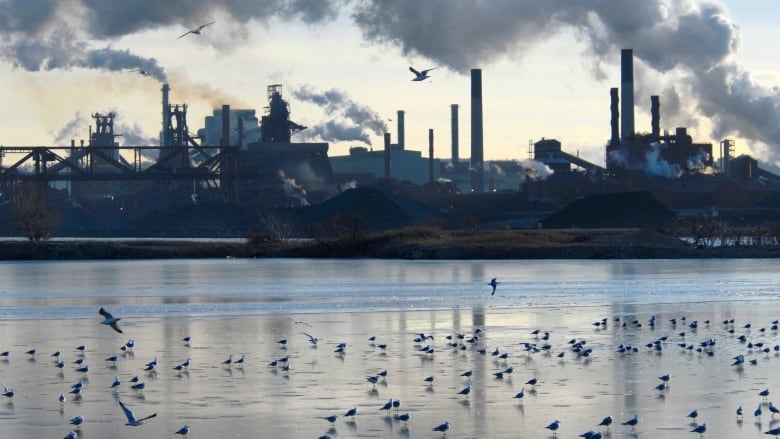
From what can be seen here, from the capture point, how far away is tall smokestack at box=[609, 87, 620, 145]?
162000 mm

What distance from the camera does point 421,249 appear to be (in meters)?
84.8

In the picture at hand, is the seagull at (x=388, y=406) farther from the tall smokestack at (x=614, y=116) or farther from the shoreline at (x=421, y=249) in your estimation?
the tall smokestack at (x=614, y=116)

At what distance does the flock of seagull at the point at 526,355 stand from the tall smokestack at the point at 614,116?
128724mm

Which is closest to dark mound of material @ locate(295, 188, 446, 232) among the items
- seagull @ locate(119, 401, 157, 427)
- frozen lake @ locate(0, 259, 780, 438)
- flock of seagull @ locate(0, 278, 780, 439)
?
frozen lake @ locate(0, 259, 780, 438)

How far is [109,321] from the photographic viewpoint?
2494 cm

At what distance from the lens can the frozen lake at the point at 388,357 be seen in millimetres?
19578

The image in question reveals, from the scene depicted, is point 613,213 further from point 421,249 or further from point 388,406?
point 388,406

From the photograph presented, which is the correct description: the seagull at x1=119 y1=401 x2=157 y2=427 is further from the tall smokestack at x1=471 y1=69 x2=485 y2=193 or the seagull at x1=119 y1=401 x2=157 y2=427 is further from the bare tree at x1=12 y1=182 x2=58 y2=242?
the tall smokestack at x1=471 y1=69 x2=485 y2=193

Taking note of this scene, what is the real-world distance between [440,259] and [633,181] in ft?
268

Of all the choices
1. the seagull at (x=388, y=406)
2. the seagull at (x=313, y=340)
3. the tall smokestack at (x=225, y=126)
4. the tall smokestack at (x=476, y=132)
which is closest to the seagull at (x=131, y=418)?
the seagull at (x=388, y=406)

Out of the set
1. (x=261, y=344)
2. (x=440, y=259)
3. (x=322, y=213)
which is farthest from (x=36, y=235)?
(x=261, y=344)

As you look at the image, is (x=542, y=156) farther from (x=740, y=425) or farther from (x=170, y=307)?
(x=740, y=425)

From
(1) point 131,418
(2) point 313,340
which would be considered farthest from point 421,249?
(1) point 131,418

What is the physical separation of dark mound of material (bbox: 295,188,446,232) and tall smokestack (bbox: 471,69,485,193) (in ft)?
A: 86.8
